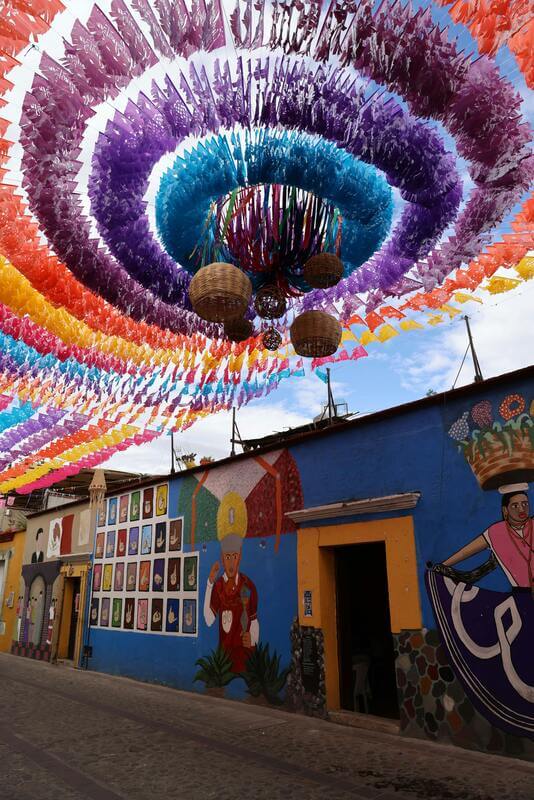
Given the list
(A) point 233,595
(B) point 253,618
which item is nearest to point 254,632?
(B) point 253,618

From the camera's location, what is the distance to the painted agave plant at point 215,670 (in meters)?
8.73

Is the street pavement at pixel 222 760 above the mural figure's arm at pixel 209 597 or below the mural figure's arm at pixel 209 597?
below

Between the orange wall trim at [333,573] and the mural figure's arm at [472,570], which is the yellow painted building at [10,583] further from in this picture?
the mural figure's arm at [472,570]

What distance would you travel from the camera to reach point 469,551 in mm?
5992

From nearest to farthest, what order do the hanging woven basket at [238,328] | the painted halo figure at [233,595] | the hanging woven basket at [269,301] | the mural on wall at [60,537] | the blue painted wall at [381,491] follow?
the blue painted wall at [381,491] < the hanging woven basket at [238,328] < the hanging woven basket at [269,301] < the painted halo figure at [233,595] < the mural on wall at [60,537]

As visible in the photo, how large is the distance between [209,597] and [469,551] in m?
5.07

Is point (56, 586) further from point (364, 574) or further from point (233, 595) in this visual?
point (364, 574)

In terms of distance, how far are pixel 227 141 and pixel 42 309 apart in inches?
144

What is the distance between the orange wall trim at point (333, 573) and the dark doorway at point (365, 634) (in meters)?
0.14

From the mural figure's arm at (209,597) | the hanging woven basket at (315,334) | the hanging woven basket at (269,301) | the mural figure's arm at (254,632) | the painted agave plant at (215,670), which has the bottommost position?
the painted agave plant at (215,670)

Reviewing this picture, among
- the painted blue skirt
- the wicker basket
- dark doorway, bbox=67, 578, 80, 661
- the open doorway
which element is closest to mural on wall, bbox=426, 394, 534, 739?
the painted blue skirt

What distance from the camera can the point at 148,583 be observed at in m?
10.9

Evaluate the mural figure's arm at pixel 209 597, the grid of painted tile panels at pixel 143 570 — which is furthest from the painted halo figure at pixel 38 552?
the mural figure's arm at pixel 209 597

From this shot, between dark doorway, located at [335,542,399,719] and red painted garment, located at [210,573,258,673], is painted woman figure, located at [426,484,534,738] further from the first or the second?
red painted garment, located at [210,573,258,673]
